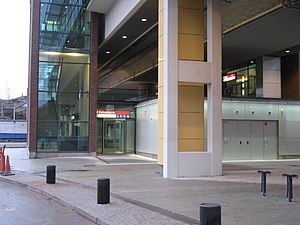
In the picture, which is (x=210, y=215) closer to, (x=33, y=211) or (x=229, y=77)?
(x=33, y=211)

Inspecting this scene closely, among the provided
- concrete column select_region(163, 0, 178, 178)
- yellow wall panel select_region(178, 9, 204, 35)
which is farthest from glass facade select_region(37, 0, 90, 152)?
yellow wall panel select_region(178, 9, 204, 35)

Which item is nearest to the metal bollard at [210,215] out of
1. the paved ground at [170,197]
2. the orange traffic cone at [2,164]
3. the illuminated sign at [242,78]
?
the paved ground at [170,197]

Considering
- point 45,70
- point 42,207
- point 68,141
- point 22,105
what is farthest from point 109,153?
point 22,105

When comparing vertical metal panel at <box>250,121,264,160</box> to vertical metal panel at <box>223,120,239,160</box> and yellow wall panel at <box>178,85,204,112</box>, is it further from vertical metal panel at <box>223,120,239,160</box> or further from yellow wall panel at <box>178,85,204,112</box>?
yellow wall panel at <box>178,85,204,112</box>

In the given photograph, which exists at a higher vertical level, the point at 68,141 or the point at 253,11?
the point at 253,11

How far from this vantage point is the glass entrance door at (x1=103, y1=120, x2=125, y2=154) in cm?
3070

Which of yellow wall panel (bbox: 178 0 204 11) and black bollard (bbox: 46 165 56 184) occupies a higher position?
yellow wall panel (bbox: 178 0 204 11)

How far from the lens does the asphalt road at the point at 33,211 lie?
8.17 metres

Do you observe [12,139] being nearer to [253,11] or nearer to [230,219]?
[253,11]

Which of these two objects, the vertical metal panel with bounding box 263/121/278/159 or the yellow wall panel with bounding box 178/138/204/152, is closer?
the yellow wall panel with bounding box 178/138/204/152

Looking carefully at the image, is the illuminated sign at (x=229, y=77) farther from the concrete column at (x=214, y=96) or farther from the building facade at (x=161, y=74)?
the concrete column at (x=214, y=96)

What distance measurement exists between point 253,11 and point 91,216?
15.0 m

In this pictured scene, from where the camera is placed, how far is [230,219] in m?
7.72

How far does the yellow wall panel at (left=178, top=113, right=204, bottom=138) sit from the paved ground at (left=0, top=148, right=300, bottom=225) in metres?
1.98
